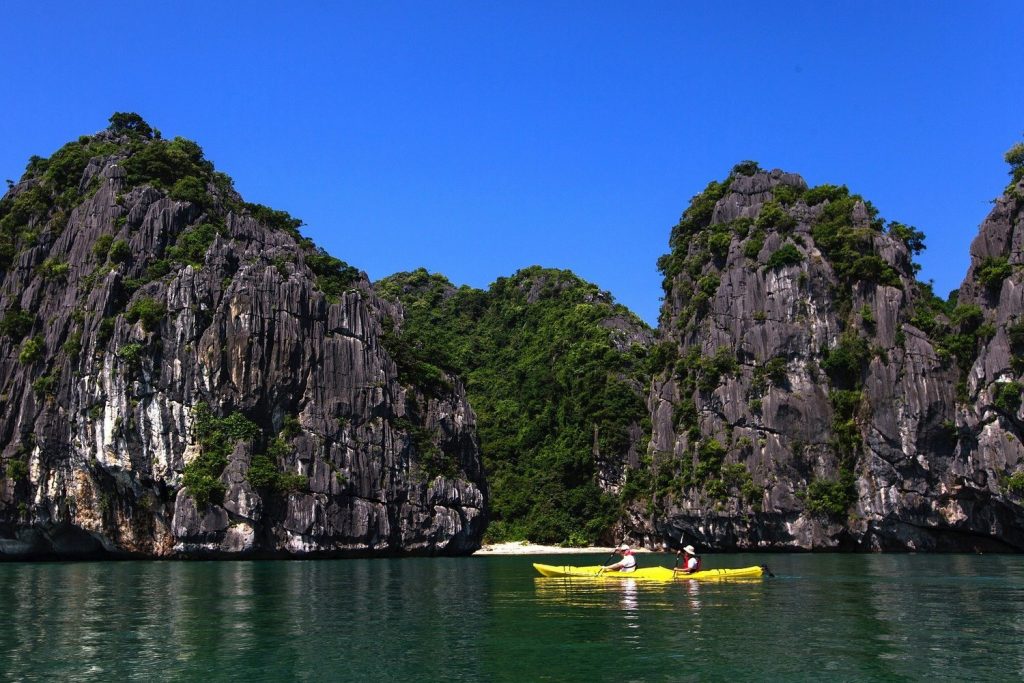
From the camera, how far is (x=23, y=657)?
1825 centimetres

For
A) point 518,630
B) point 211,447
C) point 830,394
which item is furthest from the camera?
point 830,394

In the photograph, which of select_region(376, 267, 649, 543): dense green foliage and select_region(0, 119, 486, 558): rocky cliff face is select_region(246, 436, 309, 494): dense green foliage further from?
select_region(376, 267, 649, 543): dense green foliage

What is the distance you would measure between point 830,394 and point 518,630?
6360 centimetres

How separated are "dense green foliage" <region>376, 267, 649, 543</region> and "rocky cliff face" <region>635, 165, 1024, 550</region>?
1127cm

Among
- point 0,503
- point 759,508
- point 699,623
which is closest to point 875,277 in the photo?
point 759,508

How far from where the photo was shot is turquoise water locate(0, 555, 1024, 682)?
16.8 metres

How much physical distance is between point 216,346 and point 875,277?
57134mm

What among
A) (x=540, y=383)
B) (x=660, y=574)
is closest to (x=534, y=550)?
(x=540, y=383)

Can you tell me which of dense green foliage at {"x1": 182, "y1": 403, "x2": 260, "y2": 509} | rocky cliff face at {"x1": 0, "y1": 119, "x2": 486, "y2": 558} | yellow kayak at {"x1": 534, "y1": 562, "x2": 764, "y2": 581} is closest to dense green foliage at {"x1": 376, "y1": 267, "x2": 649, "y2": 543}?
rocky cliff face at {"x1": 0, "y1": 119, "x2": 486, "y2": 558}

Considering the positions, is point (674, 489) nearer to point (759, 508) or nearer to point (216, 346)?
point (759, 508)

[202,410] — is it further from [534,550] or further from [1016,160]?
[1016,160]

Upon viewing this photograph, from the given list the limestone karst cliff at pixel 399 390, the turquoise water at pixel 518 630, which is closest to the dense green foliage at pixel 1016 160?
the limestone karst cliff at pixel 399 390

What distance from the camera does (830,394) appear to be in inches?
3108

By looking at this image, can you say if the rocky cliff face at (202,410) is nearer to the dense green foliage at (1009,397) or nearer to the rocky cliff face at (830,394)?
the rocky cliff face at (830,394)
